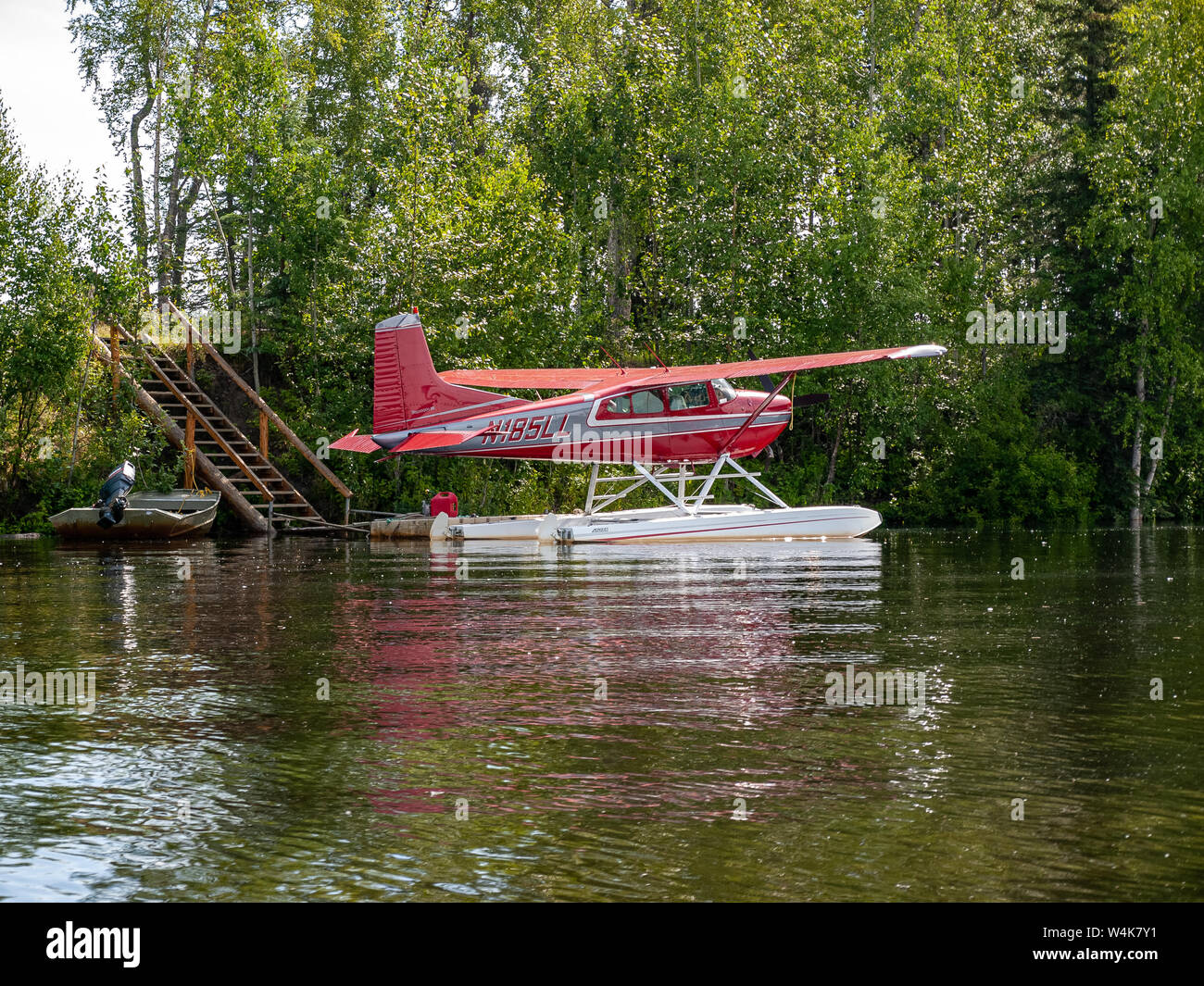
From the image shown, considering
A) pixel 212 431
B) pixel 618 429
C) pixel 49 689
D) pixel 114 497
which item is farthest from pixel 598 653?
pixel 212 431

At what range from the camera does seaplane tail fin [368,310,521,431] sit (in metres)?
23.1

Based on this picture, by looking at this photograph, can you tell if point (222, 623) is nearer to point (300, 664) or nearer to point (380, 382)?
point (300, 664)

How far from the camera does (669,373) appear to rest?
23422mm

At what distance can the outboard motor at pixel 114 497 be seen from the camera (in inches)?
936

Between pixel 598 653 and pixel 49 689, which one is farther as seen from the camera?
pixel 598 653

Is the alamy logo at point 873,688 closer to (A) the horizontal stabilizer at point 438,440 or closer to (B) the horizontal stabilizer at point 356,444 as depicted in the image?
(A) the horizontal stabilizer at point 438,440

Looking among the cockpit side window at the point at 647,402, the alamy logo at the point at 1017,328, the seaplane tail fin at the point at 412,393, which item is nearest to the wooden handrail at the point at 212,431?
the seaplane tail fin at the point at 412,393

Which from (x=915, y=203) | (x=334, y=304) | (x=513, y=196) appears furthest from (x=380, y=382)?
(x=915, y=203)

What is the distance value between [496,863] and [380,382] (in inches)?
802

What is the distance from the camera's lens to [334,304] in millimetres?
30953
